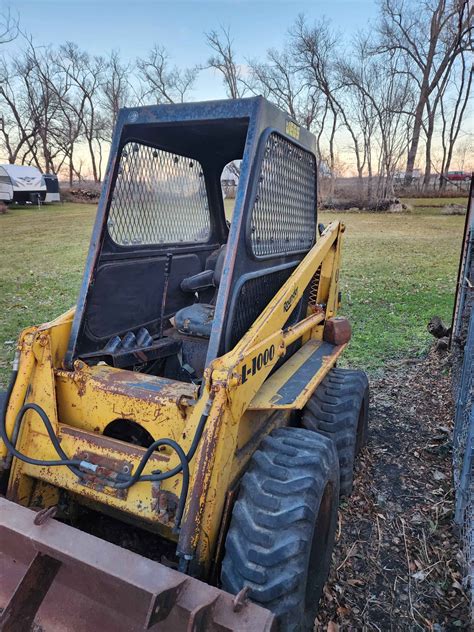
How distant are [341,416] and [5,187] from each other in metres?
28.8

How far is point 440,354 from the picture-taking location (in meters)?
5.95

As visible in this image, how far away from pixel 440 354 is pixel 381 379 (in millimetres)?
965

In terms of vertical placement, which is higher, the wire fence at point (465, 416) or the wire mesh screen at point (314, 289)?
the wire mesh screen at point (314, 289)

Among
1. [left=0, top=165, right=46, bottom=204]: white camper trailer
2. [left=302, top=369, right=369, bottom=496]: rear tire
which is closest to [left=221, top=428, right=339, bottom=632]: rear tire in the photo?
[left=302, top=369, right=369, bottom=496]: rear tire

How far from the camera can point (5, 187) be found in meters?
27.5

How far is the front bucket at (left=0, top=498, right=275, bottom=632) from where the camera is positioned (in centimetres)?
164

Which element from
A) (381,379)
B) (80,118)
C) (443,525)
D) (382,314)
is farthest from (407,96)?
(443,525)

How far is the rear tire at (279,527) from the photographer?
1929mm

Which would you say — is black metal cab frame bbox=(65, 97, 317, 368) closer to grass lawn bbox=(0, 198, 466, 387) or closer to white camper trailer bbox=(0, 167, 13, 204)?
grass lawn bbox=(0, 198, 466, 387)

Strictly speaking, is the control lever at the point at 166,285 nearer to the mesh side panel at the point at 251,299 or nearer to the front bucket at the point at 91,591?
the mesh side panel at the point at 251,299

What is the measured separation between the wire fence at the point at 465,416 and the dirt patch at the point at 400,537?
0.42 feet

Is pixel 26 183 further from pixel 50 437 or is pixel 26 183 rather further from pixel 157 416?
pixel 157 416

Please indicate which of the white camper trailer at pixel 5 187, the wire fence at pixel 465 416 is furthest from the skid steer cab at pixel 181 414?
the white camper trailer at pixel 5 187

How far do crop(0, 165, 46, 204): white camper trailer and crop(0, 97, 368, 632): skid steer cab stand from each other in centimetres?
2781
